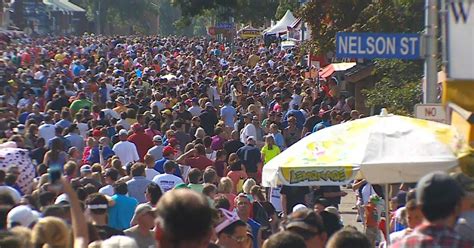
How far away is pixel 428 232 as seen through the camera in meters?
5.69

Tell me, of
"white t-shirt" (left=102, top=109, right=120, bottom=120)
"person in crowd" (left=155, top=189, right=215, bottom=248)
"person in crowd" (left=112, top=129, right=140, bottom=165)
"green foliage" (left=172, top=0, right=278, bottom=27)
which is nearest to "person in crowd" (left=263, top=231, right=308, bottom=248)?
"person in crowd" (left=155, top=189, right=215, bottom=248)

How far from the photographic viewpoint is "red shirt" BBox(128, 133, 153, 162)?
19.7 metres

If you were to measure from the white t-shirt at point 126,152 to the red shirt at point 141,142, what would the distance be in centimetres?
113

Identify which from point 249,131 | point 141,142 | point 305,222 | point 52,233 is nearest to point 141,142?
point 141,142

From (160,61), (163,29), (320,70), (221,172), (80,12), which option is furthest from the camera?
(163,29)

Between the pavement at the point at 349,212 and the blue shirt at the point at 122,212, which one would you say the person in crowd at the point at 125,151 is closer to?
the pavement at the point at 349,212

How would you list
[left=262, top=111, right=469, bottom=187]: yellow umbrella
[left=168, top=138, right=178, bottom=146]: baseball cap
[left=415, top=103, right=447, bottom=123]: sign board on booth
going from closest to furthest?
[left=262, top=111, right=469, bottom=187]: yellow umbrella, [left=415, top=103, right=447, bottom=123]: sign board on booth, [left=168, top=138, right=178, bottom=146]: baseball cap

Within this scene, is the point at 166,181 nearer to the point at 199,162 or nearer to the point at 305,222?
the point at 199,162

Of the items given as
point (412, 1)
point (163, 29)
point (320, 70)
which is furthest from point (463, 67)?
point (163, 29)

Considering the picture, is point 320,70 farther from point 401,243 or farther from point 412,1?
point 401,243

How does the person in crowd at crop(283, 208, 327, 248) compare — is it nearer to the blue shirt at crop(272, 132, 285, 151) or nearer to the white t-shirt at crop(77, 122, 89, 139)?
the blue shirt at crop(272, 132, 285, 151)

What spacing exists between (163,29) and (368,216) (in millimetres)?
145595

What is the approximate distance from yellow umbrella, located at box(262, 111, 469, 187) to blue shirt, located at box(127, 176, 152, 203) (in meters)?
2.91

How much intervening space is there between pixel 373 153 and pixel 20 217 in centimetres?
317
